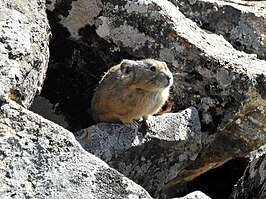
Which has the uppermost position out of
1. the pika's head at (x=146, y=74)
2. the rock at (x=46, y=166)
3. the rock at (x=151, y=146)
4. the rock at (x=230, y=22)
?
Answer: the rock at (x=230, y=22)

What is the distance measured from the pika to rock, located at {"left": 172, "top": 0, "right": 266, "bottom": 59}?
1.91 metres

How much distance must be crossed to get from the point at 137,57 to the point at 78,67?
81cm

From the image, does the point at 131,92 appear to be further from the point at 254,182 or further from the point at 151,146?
the point at 254,182

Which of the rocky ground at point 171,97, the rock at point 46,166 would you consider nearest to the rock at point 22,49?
the rocky ground at point 171,97

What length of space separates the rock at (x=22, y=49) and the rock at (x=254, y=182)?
2598mm

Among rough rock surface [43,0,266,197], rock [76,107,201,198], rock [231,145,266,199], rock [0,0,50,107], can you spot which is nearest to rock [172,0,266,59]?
rough rock surface [43,0,266,197]

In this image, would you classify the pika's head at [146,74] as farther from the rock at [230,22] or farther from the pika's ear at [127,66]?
the rock at [230,22]

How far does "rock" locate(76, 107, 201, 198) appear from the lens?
6848mm

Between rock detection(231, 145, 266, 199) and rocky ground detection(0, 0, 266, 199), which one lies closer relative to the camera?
rock detection(231, 145, 266, 199)

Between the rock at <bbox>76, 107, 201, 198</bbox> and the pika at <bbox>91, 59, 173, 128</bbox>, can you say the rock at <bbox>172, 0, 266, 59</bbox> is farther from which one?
the rock at <bbox>76, 107, 201, 198</bbox>

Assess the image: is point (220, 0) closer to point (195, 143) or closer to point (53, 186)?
point (195, 143)

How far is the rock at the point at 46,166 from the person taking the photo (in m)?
4.76

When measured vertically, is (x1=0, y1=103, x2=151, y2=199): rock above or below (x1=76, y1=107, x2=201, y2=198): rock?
above

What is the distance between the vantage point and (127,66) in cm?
767
